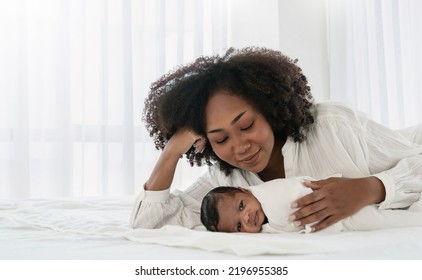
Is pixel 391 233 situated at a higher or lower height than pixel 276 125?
lower

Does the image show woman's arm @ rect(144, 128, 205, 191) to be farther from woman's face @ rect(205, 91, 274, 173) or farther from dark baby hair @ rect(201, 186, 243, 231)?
dark baby hair @ rect(201, 186, 243, 231)

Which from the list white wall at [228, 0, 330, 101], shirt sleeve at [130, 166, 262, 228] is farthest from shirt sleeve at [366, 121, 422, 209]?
white wall at [228, 0, 330, 101]

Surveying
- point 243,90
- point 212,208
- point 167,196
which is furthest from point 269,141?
point 167,196

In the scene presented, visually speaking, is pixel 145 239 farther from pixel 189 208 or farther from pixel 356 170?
pixel 356 170

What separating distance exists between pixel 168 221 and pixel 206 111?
382 mm

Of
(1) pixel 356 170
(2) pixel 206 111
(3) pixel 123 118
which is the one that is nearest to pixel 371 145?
(1) pixel 356 170

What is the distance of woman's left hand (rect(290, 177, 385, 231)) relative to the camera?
1259 mm

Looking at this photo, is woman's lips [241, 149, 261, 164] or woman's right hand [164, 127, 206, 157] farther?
woman's right hand [164, 127, 206, 157]

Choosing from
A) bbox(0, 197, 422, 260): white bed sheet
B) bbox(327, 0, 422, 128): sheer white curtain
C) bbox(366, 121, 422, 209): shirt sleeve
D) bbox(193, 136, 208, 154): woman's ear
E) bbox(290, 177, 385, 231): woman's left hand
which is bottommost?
bbox(0, 197, 422, 260): white bed sheet

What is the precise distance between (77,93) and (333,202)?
103 inches

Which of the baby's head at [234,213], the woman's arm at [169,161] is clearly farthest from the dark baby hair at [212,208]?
the woman's arm at [169,161]

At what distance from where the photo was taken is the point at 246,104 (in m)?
1.50

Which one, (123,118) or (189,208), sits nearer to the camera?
(189,208)

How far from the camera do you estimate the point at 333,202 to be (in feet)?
4.13
